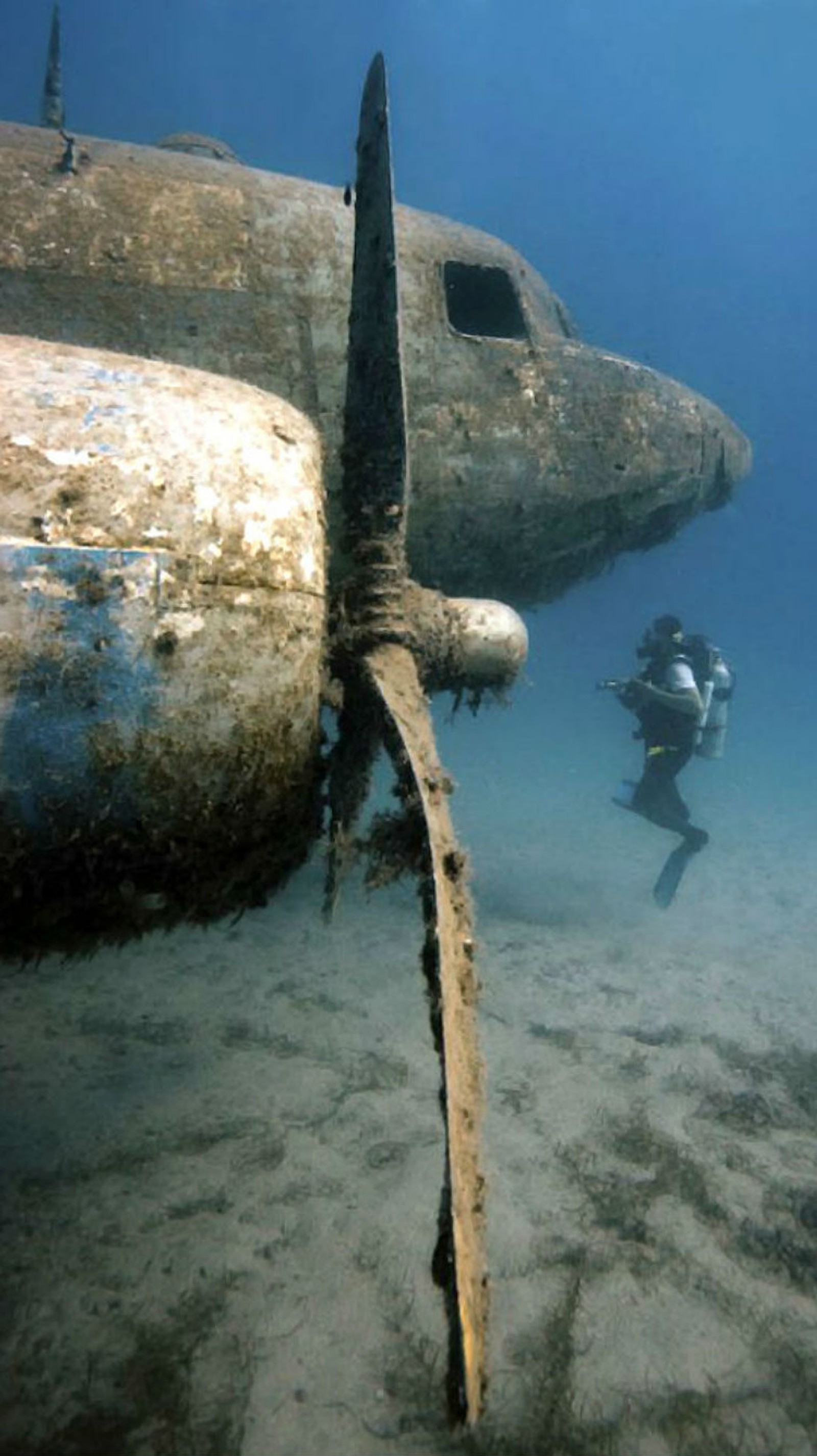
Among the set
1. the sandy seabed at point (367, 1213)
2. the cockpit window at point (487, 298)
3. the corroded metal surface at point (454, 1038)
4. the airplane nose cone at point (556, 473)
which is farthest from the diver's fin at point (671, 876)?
the corroded metal surface at point (454, 1038)

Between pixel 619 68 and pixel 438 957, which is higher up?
pixel 619 68

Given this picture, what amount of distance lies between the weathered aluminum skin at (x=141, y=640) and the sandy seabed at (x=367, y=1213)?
784 millimetres

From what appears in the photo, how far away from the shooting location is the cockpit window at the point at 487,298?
19.9 ft

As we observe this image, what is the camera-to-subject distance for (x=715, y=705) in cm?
1206

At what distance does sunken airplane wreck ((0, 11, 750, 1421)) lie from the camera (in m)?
1.77

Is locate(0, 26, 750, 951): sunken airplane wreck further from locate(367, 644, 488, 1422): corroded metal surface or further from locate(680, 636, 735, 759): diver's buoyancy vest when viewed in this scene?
locate(680, 636, 735, 759): diver's buoyancy vest

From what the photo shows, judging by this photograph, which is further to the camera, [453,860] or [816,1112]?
[816,1112]

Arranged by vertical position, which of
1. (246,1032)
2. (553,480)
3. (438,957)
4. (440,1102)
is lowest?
(246,1032)

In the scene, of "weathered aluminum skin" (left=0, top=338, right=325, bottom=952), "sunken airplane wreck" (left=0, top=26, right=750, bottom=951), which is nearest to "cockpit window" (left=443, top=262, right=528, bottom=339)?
"sunken airplane wreck" (left=0, top=26, right=750, bottom=951)

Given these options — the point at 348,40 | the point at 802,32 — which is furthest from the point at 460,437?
the point at 802,32

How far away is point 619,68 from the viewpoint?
4124 inches

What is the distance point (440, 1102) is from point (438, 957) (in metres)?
0.32

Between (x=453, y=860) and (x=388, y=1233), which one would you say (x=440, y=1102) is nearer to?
(x=453, y=860)

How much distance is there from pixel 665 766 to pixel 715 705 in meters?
1.81
